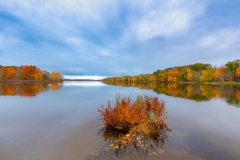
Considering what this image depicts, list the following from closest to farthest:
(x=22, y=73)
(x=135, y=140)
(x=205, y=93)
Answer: (x=135, y=140) < (x=205, y=93) < (x=22, y=73)

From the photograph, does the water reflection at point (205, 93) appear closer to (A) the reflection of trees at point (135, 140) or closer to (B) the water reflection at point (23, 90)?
(A) the reflection of trees at point (135, 140)

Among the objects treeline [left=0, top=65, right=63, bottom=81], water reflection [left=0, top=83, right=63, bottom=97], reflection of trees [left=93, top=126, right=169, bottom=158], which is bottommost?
reflection of trees [left=93, top=126, right=169, bottom=158]

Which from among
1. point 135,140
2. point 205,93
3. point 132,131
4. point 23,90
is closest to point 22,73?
point 23,90

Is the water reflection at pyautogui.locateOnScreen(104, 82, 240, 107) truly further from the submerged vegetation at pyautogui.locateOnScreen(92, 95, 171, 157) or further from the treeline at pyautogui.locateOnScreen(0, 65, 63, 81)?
the treeline at pyautogui.locateOnScreen(0, 65, 63, 81)

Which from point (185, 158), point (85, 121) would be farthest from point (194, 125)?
point (85, 121)

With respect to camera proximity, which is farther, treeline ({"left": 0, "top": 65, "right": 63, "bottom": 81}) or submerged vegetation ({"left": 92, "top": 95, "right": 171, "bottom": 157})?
treeline ({"left": 0, "top": 65, "right": 63, "bottom": 81})

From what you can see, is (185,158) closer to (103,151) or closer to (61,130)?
(103,151)

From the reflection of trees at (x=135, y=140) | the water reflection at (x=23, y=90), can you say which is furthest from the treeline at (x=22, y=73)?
the reflection of trees at (x=135, y=140)

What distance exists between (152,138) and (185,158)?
6.89 feet

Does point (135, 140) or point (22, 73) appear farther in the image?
point (22, 73)

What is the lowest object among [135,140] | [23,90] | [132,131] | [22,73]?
[135,140]

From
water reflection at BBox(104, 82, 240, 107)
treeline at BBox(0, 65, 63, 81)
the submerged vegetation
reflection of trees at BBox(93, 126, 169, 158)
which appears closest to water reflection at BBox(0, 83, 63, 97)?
the submerged vegetation

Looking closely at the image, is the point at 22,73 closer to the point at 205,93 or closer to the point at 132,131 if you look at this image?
the point at 205,93

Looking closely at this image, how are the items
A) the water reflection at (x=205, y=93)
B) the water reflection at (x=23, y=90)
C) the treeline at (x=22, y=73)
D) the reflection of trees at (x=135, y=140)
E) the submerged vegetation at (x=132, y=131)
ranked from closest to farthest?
the reflection of trees at (x=135, y=140)
the submerged vegetation at (x=132, y=131)
the water reflection at (x=205, y=93)
the water reflection at (x=23, y=90)
the treeline at (x=22, y=73)
